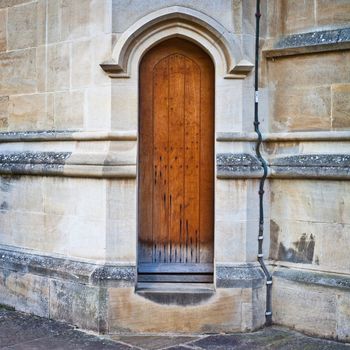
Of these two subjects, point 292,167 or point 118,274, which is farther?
point 292,167

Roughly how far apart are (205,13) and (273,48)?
0.81 metres

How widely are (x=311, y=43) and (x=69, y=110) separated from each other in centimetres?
262

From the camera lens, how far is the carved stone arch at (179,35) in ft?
20.5

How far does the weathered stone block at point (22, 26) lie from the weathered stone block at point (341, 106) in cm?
342

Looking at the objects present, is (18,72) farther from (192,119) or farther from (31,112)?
(192,119)

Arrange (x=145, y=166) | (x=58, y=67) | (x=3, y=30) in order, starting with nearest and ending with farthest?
(x=145, y=166)
(x=58, y=67)
(x=3, y=30)

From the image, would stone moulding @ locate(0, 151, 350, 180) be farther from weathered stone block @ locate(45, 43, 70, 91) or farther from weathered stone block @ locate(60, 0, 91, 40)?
weathered stone block @ locate(60, 0, 91, 40)

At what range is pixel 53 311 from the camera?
263 inches

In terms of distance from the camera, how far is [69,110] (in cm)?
674

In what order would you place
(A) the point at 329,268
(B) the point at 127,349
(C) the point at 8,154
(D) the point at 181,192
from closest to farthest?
(B) the point at 127,349 → (A) the point at 329,268 → (D) the point at 181,192 → (C) the point at 8,154

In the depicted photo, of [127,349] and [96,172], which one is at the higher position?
[96,172]

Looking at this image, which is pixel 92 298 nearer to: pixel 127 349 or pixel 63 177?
pixel 127 349

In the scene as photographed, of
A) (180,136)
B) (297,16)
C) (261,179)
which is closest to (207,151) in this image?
(180,136)

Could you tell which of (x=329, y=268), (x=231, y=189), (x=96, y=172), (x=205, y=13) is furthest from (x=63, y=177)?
(x=329, y=268)
